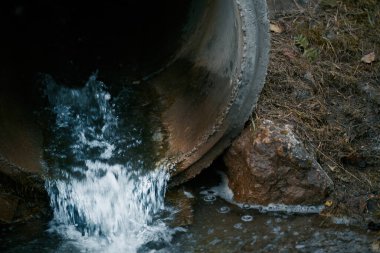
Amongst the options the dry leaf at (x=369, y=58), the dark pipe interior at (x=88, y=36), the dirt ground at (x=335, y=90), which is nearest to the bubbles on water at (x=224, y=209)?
the dirt ground at (x=335, y=90)

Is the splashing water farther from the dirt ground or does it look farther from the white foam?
the dirt ground

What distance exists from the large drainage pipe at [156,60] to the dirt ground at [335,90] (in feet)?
1.18

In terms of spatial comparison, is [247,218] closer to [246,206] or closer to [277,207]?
[246,206]

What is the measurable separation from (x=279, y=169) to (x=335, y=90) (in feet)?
3.66

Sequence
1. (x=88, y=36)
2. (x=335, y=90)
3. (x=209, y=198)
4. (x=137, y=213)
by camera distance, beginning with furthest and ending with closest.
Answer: (x=88, y=36)
(x=335, y=90)
(x=209, y=198)
(x=137, y=213)

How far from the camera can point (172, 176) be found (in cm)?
388

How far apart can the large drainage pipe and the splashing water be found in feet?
0.59

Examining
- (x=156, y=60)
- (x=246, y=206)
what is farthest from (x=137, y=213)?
(x=156, y=60)

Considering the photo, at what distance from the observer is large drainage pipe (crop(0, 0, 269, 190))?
11.9ft

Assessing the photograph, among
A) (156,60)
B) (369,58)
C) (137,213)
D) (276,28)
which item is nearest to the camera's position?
(137,213)

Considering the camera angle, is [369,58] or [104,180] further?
[369,58]

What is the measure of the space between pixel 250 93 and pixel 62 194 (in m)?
1.45

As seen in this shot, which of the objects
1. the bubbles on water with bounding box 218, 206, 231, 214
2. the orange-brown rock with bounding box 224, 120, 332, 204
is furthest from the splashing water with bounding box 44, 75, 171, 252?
the orange-brown rock with bounding box 224, 120, 332, 204

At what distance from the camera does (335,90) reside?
14.4 feet
